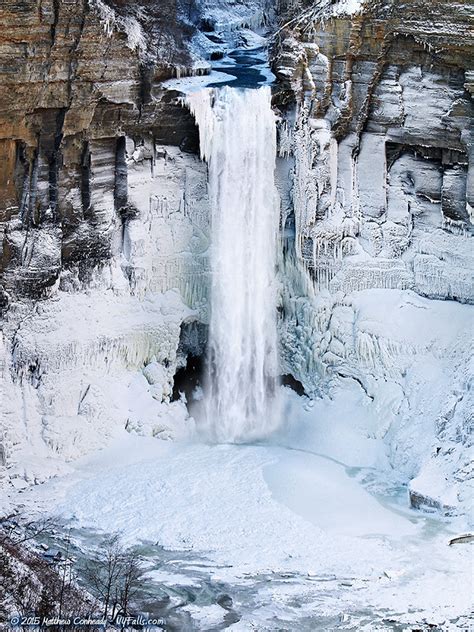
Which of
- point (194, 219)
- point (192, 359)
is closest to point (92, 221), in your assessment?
point (194, 219)

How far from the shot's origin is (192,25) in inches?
1698

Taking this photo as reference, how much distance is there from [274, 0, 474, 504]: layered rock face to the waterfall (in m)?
0.55

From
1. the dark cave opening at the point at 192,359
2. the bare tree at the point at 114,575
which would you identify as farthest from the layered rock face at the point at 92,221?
the bare tree at the point at 114,575

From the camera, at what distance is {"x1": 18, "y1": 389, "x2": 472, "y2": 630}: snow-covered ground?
32.3 meters

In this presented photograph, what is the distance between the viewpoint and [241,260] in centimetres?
4184

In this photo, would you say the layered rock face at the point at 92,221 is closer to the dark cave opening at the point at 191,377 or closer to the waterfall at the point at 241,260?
the dark cave opening at the point at 191,377

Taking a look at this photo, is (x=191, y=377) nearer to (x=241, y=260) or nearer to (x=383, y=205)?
(x=241, y=260)

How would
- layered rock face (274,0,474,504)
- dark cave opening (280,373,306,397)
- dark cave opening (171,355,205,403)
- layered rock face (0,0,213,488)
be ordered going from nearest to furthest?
layered rock face (0,0,213,488) < layered rock face (274,0,474,504) < dark cave opening (280,373,306,397) < dark cave opening (171,355,205,403)

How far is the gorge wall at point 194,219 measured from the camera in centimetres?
3878

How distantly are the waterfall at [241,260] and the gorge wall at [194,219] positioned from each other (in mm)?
463

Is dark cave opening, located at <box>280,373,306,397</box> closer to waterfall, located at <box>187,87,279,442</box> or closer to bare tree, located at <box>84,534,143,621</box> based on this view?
waterfall, located at <box>187,87,279,442</box>

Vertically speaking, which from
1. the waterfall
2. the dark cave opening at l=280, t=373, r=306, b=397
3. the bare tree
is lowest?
the bare tree

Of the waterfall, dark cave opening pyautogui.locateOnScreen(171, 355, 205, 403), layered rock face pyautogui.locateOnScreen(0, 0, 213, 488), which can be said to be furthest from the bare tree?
dark cave opening pyautogui.locateOnScreen(171, 355, 205, 403)

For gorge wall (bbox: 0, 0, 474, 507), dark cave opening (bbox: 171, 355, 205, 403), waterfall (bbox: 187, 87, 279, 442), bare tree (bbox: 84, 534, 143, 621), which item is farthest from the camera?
dark cave opening (bbox: 171, 355, 205, 403)
